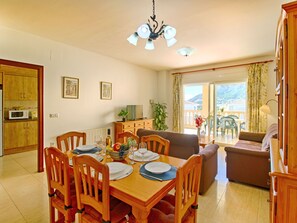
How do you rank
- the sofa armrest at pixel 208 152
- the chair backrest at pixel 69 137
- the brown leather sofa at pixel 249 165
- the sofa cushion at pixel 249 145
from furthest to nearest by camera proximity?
the sofa cushion at pixel 249 145 → the brown leather sofa at pixel 249 165 → the sofa armrest at pixel 208 152 → the chair backrest at pixel 69 137

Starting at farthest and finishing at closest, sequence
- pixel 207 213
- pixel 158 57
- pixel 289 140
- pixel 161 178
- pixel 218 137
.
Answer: pixel 218 137, pixel 158 57, pixel 207 213, pixel 161 178, pixel 289 140

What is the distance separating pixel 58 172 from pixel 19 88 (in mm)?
4465

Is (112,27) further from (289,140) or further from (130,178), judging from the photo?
(289,140)

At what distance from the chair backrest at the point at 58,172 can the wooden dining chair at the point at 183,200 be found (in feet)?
2.50

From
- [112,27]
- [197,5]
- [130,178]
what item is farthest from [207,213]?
[112,27]

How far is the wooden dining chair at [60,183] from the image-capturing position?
1.48 m

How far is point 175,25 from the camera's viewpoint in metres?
2.83

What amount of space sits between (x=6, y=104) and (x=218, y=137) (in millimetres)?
6451

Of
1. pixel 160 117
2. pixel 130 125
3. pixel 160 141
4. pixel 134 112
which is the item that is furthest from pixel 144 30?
pixel 160 117

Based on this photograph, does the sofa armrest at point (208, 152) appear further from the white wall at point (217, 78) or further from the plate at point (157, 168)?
the white wall at point (217, 78)

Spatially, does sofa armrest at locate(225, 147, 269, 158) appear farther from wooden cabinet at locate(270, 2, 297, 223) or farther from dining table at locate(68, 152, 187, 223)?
dining table at locate(68, 152, 187, 223)

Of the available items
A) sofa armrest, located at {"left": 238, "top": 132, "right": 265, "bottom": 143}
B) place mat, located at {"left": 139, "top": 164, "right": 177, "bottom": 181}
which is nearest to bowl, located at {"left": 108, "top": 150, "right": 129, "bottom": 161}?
place mat, located at {"left": 139, "top": 164, "right": 177, "bottom": 181}

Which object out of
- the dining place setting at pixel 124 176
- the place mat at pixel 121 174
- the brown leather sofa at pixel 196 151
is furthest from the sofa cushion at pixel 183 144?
the place mat at pixel 121 174

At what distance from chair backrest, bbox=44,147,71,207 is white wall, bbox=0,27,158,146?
214cm
